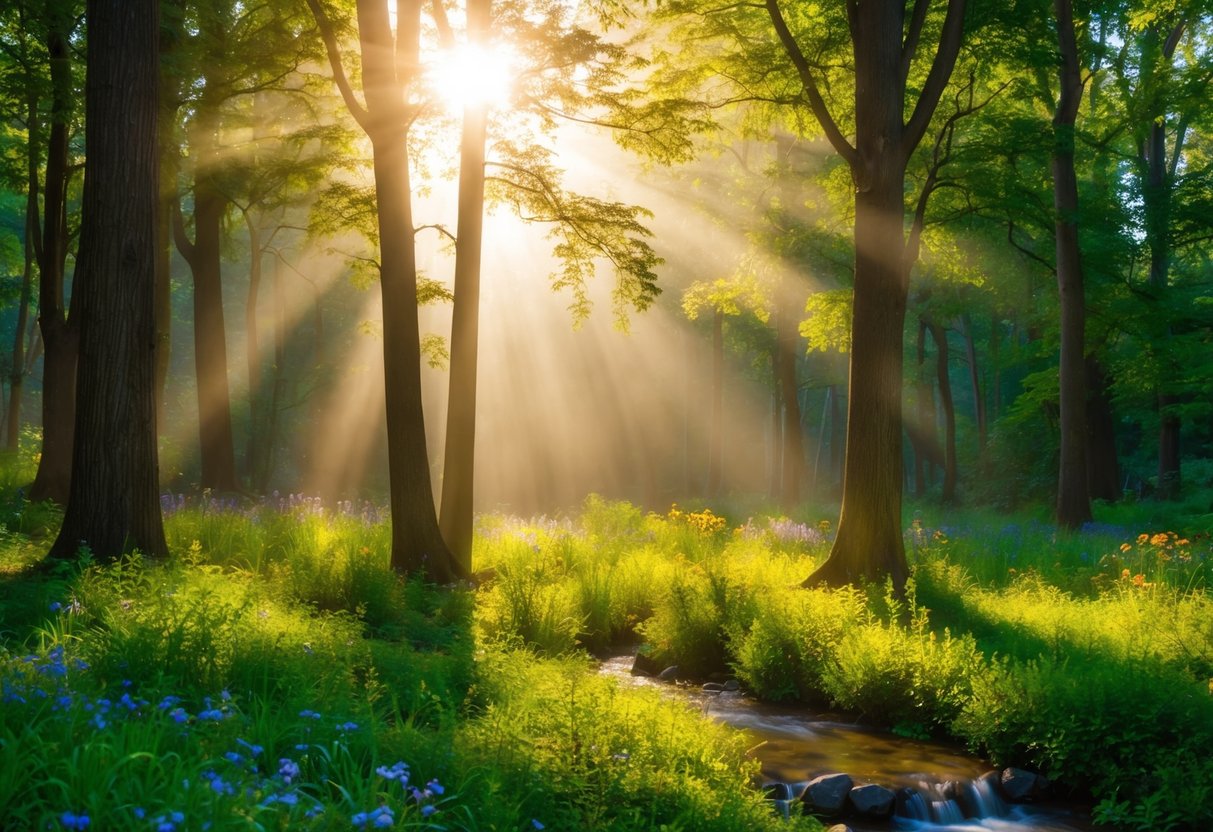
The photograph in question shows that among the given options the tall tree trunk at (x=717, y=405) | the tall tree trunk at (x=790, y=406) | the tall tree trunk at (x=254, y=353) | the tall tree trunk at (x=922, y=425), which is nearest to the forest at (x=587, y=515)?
the tall tree trunk at (x=790, y=406)

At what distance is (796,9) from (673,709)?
1048 centimetres

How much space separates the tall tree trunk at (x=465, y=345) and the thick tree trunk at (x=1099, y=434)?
18874mm

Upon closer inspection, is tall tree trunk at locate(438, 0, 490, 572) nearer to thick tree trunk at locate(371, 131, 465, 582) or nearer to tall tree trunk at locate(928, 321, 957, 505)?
thick tree trunk at locate(371, 131, 465, 582)

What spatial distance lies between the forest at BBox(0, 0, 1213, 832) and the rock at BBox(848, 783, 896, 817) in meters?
0.03

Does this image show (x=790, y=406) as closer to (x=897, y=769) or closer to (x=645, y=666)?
(x=645, y=666)

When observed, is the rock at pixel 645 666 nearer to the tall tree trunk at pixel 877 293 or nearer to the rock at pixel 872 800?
the tall tree trunk at pixel 877 293

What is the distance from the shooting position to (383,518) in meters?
13.7

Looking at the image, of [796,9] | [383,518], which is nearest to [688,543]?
[383,518]

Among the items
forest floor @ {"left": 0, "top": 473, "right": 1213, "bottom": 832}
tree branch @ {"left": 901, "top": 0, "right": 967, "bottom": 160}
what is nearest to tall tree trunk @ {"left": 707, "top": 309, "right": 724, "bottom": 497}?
forest floor @ {"left": 0, "top": 473, "right": 1213, "bottom": 832}

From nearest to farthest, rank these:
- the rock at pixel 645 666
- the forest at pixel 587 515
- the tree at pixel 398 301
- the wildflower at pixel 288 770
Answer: the wildflower at pixel 288 770 → the forest at pixel 587 515 → the rock at pixel 645 666 → the tree at pixel 398 301

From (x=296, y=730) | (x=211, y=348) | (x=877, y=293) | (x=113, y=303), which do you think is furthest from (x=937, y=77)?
(x=211, y=348)

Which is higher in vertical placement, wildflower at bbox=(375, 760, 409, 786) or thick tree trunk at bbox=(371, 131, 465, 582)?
A: thick tree trunk at bbox=(371, 131, 465, 582)

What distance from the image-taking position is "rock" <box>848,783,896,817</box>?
6090 mm

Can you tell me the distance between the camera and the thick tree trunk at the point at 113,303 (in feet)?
26.7
